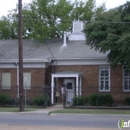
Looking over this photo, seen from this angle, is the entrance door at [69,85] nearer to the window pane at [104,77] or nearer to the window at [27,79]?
the window pane at [104,77]

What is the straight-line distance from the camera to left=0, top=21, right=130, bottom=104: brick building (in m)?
38.0

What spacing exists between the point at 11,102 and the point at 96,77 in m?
7.67

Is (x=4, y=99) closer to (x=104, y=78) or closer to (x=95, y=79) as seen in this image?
(x=95, y=79)

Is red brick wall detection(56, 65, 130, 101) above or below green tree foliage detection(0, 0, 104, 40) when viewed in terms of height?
below

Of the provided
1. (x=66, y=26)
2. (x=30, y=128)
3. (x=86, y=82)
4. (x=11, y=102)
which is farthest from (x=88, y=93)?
(x=30, y=128)

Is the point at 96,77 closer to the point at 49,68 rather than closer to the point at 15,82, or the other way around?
the point at 49,68

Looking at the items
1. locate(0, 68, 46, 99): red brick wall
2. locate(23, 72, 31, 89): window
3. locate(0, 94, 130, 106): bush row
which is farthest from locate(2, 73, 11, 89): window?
locate(0, 94, 130, 106): bush row

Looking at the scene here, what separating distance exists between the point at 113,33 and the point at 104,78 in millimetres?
7183

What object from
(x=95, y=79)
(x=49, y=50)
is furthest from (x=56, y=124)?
(x=49, y=50)

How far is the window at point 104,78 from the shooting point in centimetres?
3825

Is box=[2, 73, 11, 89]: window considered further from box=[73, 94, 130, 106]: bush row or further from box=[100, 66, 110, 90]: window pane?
box=[100, 66, 110, 90]: window pane

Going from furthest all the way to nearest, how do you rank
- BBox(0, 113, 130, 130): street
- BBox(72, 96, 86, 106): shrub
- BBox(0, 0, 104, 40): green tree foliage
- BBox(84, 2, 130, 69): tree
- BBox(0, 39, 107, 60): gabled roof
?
BBox(0, 0, 104, 40): green tree foliage, BBox(0, 39, 107, 60): gabled roof, BBox(72, 96, 86, 106): shrub, BBox(84, 2, 130, 69): tree, BBox(0, 113, 130, 130): street

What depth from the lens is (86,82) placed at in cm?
3875

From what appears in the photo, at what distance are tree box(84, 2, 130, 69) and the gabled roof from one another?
17.2 feet
